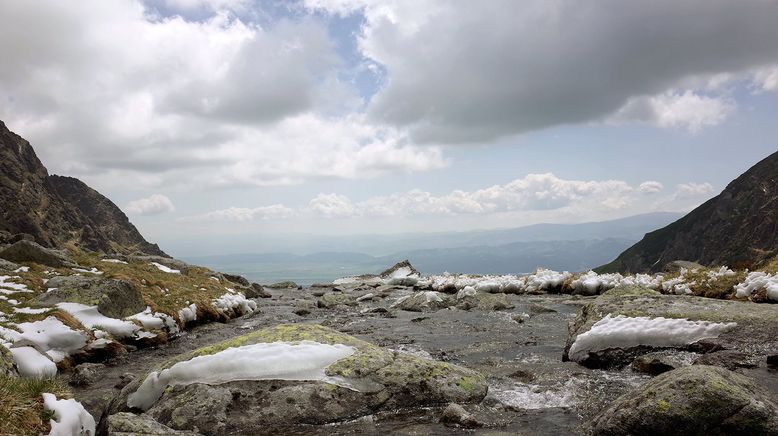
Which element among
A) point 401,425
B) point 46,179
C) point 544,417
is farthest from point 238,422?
point 46,179

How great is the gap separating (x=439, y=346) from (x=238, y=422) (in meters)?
10.3

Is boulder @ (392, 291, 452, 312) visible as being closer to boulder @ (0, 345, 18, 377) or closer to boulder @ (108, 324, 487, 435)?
boulder @ (108, 324, 487, 435)

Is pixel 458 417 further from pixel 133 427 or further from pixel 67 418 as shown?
pixel 67 418

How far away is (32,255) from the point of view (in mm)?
30453

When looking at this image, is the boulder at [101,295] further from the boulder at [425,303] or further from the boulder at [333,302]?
the boulder at [425,303]

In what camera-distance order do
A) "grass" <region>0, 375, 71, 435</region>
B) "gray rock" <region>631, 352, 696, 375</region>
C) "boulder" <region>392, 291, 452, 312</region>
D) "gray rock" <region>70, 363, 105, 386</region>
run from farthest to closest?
"boulder" <region>392, 291, 452, 312</region>
"gray rock" <region>70, 363, 105, 386</region>
"gray rock" <region>631, 352, 696, 375</region>
"grass" <region>0, 375, 71, 435</region>

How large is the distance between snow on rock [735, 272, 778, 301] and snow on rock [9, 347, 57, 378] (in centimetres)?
2620

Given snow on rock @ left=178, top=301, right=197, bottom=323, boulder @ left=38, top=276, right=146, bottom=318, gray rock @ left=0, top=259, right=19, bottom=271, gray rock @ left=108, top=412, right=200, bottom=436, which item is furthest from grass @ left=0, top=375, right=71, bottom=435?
gray rock @ left=0, top=259, right=19, bottom=271

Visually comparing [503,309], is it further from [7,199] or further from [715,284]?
[7,199]

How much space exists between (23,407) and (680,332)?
15.4 metres

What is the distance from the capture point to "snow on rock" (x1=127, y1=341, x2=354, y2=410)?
10.0m

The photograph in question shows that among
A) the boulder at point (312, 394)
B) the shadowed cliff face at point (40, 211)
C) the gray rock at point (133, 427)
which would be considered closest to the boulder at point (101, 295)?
the boulder at point (312, 394)

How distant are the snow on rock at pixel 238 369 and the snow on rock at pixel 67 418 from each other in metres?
2.31

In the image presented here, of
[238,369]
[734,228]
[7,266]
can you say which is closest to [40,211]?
[7,266]
